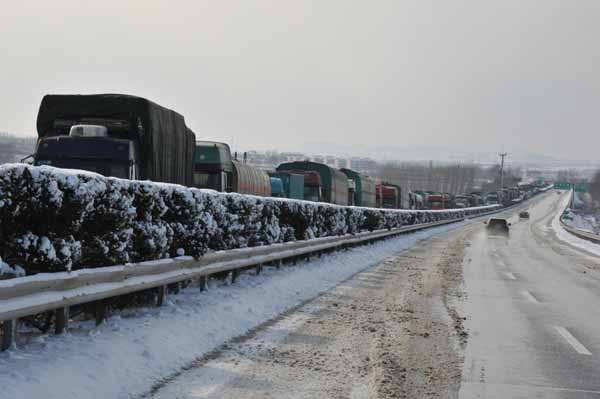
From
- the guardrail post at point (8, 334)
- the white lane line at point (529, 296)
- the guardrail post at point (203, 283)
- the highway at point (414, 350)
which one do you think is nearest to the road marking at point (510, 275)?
the white lane line at point (529, 296)

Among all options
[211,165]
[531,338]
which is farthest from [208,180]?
[531,338]

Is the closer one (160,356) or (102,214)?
(160,356)

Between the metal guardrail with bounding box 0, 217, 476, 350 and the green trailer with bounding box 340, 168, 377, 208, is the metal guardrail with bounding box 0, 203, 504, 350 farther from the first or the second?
the green trailer with bounding box 340, 168, 377, 208

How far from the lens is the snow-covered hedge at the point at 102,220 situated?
6551 mm

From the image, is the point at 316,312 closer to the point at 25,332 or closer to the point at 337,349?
the point at 337,349

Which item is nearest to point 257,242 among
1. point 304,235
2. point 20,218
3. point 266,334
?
point 304,235

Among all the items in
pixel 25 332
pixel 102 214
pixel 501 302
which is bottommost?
pixel 501 302

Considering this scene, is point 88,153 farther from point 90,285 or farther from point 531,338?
point 531,338

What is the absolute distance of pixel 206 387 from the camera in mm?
6445

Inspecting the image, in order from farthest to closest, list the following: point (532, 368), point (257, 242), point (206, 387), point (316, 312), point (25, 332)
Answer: point (257, 242), point (316, 312), point (532, 368), point (25, 332), point (206, 387)

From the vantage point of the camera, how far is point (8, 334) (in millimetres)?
6395

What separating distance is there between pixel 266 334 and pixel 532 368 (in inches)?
133

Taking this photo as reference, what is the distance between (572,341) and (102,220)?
21.4ft

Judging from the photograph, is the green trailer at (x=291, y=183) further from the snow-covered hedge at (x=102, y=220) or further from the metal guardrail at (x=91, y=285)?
the metal guardrail at (x=91, y=285)
